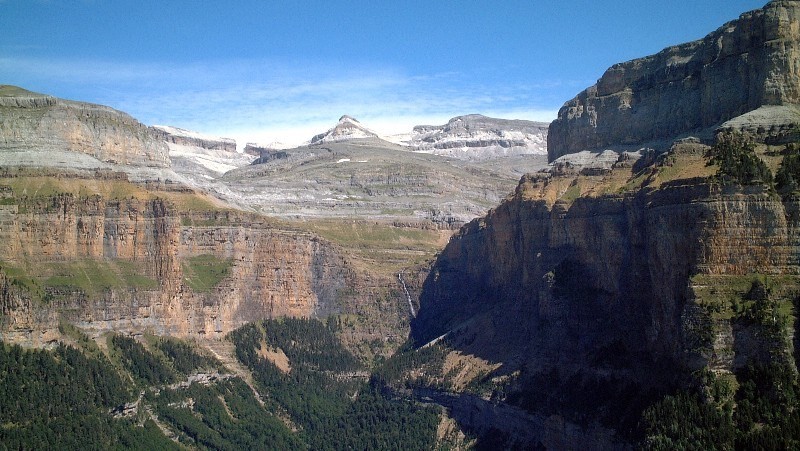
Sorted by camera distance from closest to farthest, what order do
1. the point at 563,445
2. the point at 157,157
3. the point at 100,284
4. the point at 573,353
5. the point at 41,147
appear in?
the point at 563,445
the point at 573,353
the point at 100,284
the point at 41,147
the point at 157,157

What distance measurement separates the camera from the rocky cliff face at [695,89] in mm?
111125

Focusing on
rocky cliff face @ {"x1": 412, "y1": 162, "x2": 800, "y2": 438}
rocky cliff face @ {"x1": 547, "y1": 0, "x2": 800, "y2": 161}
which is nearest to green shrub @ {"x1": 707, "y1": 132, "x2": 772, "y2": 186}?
rocky cliff face @ {"x1": 412, "y1": 162, "x2": 800, "y2": 438}

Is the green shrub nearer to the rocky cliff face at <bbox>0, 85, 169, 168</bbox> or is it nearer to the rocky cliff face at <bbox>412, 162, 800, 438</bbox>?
the rocky cliff face at <bbox>412, 162, 800, 438</bbox>

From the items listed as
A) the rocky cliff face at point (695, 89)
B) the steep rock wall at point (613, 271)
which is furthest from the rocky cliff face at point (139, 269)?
the rocky cliff face at point (695, 89)

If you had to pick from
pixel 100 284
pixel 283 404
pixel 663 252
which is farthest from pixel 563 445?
pixel 100 284

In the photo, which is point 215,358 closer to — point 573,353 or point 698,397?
point 573,353

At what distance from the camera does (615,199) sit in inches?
4769

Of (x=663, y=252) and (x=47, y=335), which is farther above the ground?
(x=663, y=252)

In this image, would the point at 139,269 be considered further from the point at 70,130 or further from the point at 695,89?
the point at 695,89

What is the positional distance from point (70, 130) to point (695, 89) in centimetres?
8130

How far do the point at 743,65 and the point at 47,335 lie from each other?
79495 millimetres

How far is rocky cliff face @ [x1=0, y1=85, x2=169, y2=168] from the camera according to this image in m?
155

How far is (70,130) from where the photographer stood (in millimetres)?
158500

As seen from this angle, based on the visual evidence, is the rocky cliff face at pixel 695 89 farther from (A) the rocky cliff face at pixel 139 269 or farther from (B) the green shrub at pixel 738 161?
(A) the rocky cliff face at pixel 139 269
